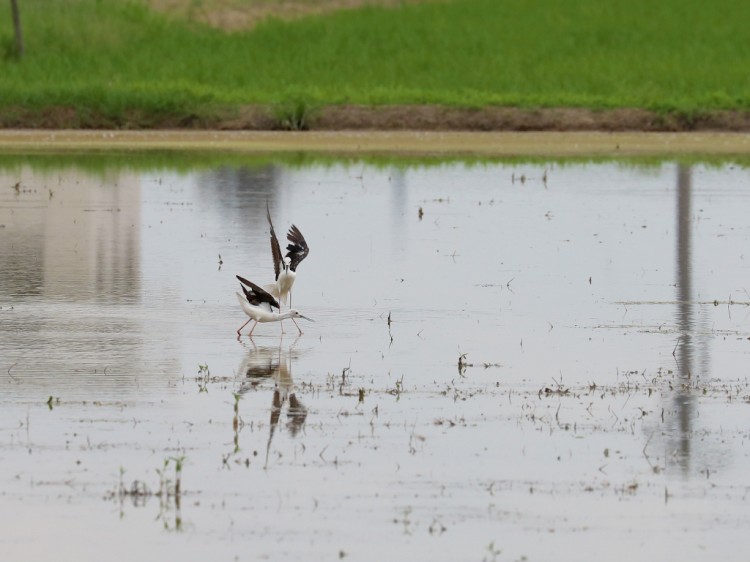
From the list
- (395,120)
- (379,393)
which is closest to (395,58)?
(395,120)

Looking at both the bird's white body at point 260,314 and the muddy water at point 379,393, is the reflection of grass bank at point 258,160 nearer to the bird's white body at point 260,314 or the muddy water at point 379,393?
the muddy water at point 379,393

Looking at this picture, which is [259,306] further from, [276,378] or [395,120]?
[395,120]

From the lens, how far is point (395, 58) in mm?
51188

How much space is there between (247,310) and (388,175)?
1721 centimetres

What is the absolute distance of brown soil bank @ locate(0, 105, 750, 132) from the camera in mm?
41312

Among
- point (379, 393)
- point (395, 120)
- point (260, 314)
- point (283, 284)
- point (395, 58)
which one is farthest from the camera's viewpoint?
point (395, 58)

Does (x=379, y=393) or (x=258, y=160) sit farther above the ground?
(x=258, y=160)

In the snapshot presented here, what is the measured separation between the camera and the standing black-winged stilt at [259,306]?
497 inches

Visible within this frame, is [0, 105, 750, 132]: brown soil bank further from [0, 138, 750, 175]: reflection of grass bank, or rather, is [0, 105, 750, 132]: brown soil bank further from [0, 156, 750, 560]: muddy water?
[0, 156, 750, 560]: muddy water

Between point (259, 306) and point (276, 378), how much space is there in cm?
165

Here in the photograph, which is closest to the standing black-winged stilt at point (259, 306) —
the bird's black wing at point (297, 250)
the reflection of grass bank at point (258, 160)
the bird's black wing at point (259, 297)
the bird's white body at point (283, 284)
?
the bird's black wing at point (259, 297)

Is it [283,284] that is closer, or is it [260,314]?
[260,314]

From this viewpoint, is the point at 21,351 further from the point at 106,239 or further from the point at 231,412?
the point at 106,239

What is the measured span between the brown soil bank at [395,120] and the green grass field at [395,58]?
0.23m
